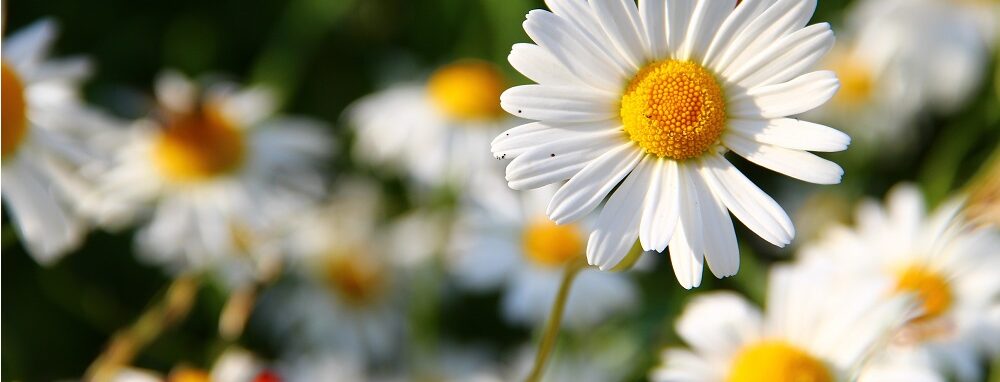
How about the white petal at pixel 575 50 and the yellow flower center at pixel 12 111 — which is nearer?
the white petal at pixel 575 50

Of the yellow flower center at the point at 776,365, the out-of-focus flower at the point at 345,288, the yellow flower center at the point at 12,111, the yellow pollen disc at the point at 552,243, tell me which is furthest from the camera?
the out-of-focus flower at the point at 345,288

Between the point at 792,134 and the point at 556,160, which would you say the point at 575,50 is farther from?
the point at 792,134

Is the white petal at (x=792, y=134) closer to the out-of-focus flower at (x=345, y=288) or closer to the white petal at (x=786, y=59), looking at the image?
the white petal at (x=786, y=59)

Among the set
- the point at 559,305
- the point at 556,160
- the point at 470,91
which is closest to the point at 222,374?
the point at 559,305

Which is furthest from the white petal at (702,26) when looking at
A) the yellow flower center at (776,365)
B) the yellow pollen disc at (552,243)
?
the yellow pollen disc at (552,243)

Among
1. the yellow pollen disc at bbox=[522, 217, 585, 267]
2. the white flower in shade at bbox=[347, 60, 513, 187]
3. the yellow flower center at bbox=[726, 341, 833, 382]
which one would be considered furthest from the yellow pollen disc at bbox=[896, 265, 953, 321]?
the white flower in shade at bbox=[347, 60, 513, 187]

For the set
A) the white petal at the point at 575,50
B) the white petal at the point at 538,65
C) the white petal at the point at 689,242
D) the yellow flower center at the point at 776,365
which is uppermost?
the white petal at the point at 575,50

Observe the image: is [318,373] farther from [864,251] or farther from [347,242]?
[864,251]
